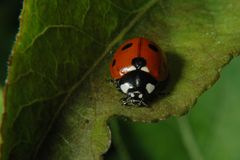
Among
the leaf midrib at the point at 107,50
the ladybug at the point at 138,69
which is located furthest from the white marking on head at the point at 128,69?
the leaf midrib at the point at 107,50

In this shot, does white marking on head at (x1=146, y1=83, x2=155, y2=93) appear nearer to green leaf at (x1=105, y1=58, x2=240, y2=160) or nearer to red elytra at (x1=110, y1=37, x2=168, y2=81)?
red elytra at (x1=110, y1=37, x2=168, y2=81)

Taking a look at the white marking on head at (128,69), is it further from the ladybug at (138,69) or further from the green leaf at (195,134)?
the green leaf at (195,134)

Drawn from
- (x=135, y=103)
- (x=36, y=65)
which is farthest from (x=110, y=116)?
(x=36, y=65)

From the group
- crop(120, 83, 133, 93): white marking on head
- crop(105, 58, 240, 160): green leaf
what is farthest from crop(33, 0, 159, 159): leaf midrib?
crop(105, 58, 240, 160): green leaf

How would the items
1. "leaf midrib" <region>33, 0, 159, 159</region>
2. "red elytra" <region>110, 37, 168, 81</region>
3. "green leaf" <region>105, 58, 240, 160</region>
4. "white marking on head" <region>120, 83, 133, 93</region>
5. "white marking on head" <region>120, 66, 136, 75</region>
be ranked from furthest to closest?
"green leaf" <region>105, 58, 240, 160</region>, "white marking on head" <region>120, 66, 136, 75</region>, "white marking on head" <region>120, 83, 133, 93</region>, "red elytra" <region>110, 37, 168, 81</region>, "leaf midrib" <region>33, 0, 159, 159</region>

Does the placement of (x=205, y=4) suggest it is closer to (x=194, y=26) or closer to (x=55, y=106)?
(x=194, y=26)

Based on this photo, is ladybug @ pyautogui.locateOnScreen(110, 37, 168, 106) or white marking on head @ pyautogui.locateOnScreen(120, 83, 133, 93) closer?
ladybug @ pyautogui.locateOnScreen(110, 37, 168, 106)

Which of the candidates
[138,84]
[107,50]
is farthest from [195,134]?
[107,50]
